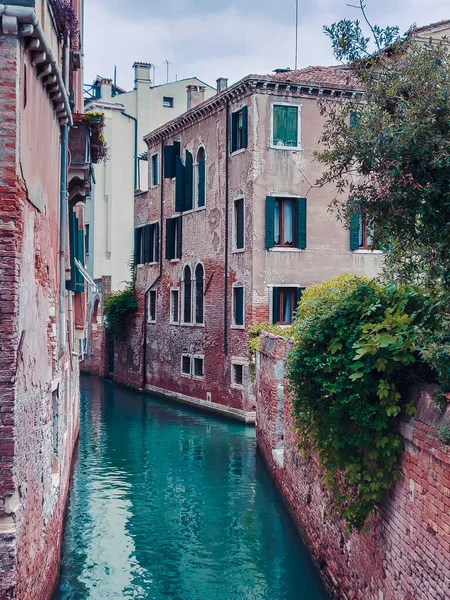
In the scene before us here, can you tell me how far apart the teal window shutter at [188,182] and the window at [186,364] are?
439 cm

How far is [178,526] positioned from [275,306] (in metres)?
9.57

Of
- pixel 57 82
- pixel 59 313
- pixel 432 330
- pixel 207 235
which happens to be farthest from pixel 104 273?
pixel 432 330

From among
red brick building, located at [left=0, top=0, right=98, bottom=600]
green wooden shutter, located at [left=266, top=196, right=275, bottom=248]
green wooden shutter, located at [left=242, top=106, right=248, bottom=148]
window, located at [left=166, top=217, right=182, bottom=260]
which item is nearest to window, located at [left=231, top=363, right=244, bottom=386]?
green wooden shutter, located at [left=266, top=196, right=275, bottom=248]

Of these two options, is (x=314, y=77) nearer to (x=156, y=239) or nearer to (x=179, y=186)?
(x=179, y=186)

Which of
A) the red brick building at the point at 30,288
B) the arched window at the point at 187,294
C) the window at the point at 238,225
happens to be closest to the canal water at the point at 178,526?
the red brick building at the point at 30,288

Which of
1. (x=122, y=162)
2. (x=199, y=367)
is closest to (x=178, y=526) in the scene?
(x=199, y=367)

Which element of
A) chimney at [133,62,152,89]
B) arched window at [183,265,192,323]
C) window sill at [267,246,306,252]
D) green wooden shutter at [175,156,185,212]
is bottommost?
arched window at [183,265,192,323]

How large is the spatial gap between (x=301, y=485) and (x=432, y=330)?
4.68 meters

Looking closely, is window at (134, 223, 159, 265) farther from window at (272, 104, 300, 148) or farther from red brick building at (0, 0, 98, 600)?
red brick building at (0, 0, 98, 600)

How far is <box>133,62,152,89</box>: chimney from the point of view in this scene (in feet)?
101

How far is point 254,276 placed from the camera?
1931cm

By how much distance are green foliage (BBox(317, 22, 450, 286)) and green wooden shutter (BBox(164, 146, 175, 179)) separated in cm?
1747

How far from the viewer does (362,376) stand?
19.0 feet

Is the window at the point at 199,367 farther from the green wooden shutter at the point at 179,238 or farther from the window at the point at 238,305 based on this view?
the green wooden shutter at the point at 179,238
